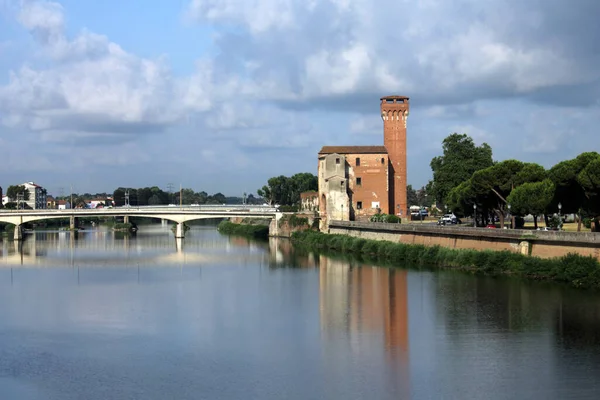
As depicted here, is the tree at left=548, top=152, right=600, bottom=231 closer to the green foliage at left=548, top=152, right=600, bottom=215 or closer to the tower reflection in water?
the green foliage at left=548, top=152, right=600, bottom=215

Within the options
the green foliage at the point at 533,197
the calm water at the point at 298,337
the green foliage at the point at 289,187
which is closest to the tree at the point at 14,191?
the green foliage at the point at 289,187

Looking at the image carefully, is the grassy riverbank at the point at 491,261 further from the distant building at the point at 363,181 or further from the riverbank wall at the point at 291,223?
the riverbank wall at the point at 291,223

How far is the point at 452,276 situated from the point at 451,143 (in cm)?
3117

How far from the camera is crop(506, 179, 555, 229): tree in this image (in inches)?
1510

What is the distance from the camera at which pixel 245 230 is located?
8325 centimetres

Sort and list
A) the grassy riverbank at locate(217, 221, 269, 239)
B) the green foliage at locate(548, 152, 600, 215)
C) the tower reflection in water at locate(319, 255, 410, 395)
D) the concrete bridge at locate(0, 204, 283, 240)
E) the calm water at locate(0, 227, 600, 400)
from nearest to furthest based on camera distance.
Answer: the calm water at locate(0, 227, 600, 400) < the tower reflection in water at locate(319, 255, 410, 395) < the green foliage at locate(548, 152, 600, 215) < the concrete bridge at locate(0, 204, 283, 240) < the grassy riverbank at locate(217, 221, 269, 239)

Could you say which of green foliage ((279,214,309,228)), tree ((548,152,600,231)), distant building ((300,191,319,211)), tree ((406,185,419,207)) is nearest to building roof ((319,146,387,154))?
green foliage ((279,214,309,228))

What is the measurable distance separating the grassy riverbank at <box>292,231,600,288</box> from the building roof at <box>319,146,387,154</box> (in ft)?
43.0

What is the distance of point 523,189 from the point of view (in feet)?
131

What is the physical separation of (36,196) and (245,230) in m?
88.3

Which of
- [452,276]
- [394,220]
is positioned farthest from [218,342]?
[394,220]

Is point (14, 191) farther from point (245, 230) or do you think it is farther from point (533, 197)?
point (533, 197)

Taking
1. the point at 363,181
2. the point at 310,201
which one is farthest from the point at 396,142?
the point at 310,201

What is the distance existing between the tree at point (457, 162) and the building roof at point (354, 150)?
205 inches
